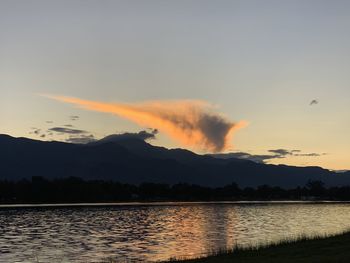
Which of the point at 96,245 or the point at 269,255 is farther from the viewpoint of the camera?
the point at 96,245

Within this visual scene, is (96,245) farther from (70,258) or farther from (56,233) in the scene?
(56,233)

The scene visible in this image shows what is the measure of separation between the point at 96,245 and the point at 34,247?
271 inches

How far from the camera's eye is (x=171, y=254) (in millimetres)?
51156

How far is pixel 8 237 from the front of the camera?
234ft

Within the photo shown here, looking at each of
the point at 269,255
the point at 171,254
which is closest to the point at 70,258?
the point at 171,254

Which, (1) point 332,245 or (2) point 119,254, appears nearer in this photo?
(1) point 332,245

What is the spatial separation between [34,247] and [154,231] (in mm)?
26407

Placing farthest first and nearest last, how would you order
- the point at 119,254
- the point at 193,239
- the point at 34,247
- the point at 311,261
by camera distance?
the point at 193,239
the point at 34,247
the point at 119,254
the point at 311,261

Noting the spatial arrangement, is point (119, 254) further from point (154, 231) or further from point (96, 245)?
point (154, 231)

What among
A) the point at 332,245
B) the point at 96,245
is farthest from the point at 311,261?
the point at 96,245

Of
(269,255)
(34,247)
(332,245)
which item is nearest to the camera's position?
(269,255)

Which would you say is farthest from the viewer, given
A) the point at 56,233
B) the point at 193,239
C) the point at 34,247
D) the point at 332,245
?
the point at 56,233

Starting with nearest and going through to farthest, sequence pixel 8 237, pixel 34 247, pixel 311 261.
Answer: pixel 311 261 < pixel 34 247 < pixel 8 237

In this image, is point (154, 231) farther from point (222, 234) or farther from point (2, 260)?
point (2, 260)
